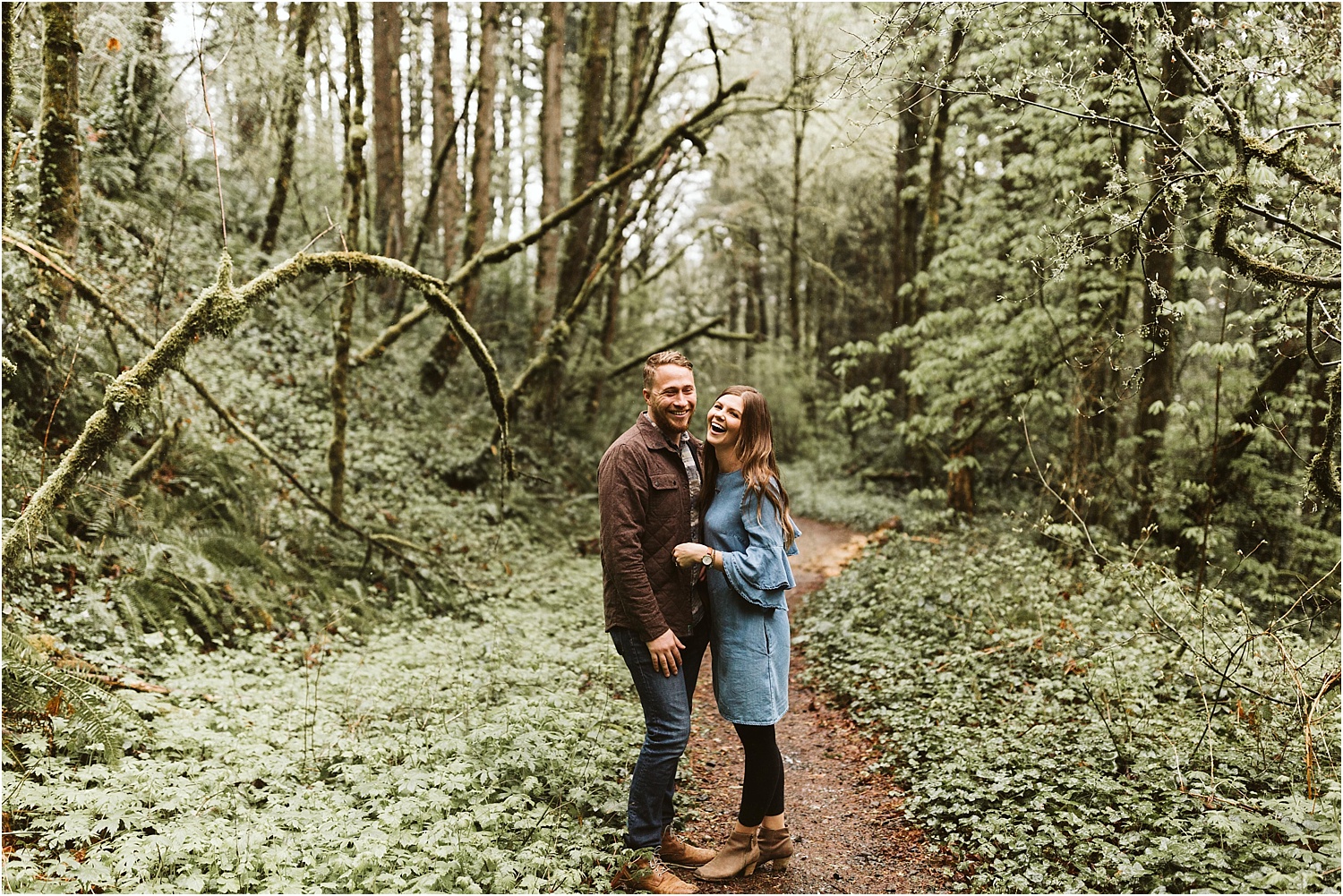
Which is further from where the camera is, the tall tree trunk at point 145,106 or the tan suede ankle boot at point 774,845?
the tall tree trunk at point 145,106

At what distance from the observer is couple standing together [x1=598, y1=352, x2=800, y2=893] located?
3729 mm

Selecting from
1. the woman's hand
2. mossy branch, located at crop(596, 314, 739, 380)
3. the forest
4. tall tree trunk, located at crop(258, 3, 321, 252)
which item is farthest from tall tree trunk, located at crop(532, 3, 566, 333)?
the woman's hand

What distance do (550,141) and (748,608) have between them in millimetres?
12958

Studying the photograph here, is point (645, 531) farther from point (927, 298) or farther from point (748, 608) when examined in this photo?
point (927, 298)

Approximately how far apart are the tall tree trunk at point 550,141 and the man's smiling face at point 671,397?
34.0 feet

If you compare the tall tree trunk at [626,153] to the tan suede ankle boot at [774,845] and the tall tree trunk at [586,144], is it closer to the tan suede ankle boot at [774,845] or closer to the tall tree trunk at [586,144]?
the tall tree trunk at [586,144]

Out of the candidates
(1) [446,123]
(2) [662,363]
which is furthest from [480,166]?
(2) [662,363]

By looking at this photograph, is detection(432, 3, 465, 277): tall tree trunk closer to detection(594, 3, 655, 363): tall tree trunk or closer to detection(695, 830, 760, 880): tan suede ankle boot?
detection(594, 3, 655, 363): tall tree trunk

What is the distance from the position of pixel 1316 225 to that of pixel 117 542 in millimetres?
8898

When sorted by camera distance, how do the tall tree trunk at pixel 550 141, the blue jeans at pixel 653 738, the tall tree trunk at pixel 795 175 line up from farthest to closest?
the tall tree trunk at pixel 795 175 → the tall tree trunk at pixel 550 141 → the blue jeans at pixel 653 738

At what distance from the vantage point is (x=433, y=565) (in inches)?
358

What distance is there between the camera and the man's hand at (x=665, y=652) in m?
3.66

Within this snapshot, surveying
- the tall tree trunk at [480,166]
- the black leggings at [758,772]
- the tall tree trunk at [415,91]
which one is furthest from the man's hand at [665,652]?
the tall tree trunk at [415,91]

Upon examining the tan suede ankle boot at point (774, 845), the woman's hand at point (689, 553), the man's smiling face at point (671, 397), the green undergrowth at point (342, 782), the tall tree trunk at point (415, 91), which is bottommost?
the tan suede ankle boot at point (774, 845)
